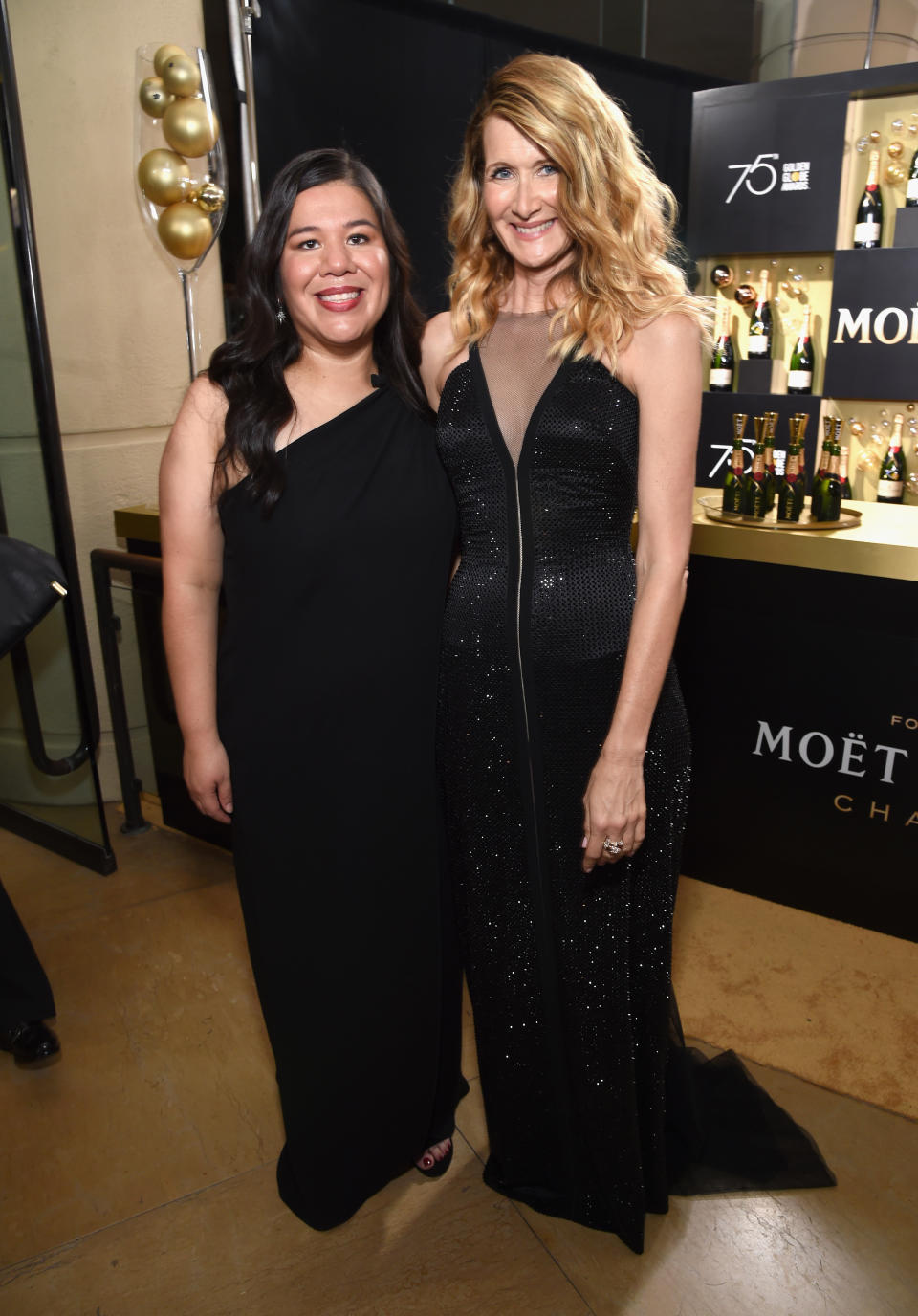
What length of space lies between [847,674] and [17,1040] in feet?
7.86

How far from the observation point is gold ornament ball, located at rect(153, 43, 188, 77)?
319cm

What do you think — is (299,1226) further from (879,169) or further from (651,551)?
(879,169)

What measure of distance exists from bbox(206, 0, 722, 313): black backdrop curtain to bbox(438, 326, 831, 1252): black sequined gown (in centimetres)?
253

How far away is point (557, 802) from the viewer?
1.72m

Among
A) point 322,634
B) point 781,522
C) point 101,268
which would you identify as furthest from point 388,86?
point 322,634

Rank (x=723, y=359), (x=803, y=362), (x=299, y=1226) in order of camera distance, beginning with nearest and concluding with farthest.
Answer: (x=299, y=1226)
(x=803, y=362)
(x=723, y=359)

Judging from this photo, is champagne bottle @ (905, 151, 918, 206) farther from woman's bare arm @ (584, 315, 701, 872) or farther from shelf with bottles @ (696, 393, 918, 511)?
woman's bare arm @ (584, 315, 701, 872)

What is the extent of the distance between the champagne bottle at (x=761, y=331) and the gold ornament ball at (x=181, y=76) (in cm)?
316

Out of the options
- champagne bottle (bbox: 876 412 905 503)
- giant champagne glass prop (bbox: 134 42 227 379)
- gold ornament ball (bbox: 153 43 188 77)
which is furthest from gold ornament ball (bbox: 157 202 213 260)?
champagne bottle (bbox: 876 412 905 503)

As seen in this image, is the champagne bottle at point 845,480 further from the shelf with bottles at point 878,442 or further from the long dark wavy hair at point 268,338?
the long dark wavy hair at point 268,338

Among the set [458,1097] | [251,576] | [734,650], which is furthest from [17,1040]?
[734,650]

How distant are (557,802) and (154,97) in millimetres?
2776

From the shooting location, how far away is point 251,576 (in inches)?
65.1

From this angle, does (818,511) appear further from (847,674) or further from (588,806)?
(588,806)
